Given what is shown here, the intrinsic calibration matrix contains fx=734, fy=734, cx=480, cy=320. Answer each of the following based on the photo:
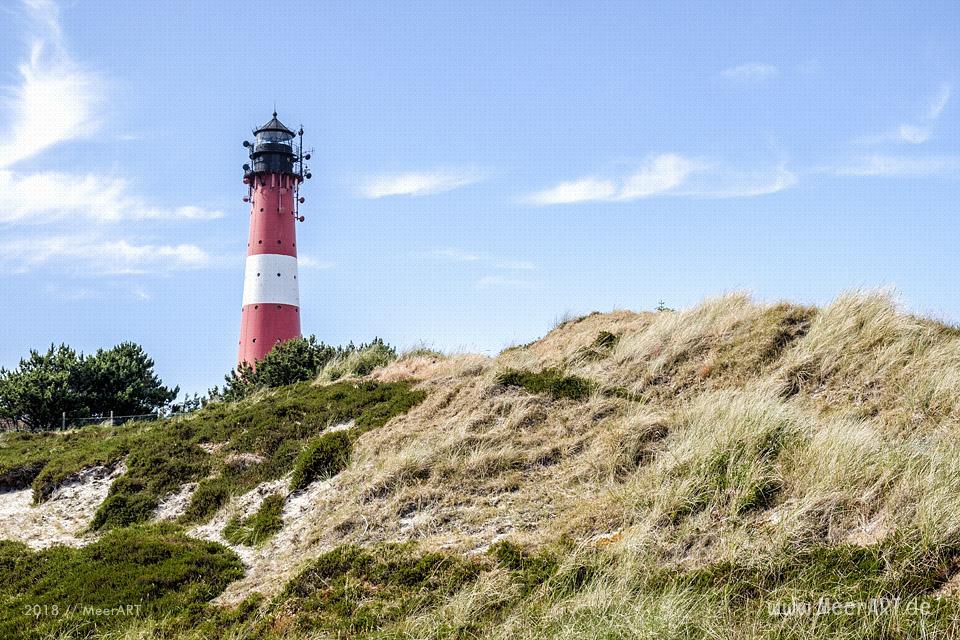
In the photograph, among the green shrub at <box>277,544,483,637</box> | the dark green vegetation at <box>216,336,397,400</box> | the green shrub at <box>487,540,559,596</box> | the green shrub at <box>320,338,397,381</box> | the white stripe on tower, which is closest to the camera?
the green shrub at <box>277,544,483,637</box>

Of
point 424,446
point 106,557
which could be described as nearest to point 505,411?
point 424,446

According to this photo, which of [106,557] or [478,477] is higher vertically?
[478,477]

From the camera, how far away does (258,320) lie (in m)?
36.0

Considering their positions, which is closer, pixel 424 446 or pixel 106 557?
pixel 106 557

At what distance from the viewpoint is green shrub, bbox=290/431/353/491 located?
1424 cm

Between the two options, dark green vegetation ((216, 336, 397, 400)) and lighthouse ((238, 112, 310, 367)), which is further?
lighthouse ((238, 112, 310, 367))

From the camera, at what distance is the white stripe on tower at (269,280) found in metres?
36.3

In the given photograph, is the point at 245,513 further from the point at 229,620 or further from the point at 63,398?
the point at 63,398

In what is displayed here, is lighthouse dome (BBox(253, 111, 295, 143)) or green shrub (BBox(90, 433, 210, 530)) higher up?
lighthouse dome (BBox(253, 111, 295, 143))

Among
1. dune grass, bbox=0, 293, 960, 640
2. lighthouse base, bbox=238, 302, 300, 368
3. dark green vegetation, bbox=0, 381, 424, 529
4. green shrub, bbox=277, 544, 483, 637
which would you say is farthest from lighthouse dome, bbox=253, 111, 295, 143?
green shrub, bbox=277, 544, 483, 637

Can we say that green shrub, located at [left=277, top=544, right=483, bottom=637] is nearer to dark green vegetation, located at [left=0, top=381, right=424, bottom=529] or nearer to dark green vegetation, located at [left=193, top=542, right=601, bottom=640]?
dark green vegetation, located at [left=193, top=542, right=601, bottom=640]

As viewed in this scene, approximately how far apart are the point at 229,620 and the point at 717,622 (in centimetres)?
616

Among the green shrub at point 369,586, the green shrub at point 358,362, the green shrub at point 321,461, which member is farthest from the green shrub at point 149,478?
the green shrub at point 369,586

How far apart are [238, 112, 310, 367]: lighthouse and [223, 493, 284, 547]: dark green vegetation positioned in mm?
22405
